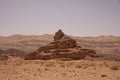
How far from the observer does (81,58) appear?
53.2 meters

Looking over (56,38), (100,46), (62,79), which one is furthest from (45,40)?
(62,79)

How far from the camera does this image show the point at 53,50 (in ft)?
179

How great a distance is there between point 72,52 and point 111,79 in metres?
37.8

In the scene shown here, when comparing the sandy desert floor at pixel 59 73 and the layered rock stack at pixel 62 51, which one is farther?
the layered rock stack at pixel 62 51

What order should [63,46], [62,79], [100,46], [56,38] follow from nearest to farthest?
[62,79]
[63,46]
[56,38]
[100,46]

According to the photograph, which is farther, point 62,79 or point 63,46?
point 63,46

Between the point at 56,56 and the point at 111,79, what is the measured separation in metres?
38.1

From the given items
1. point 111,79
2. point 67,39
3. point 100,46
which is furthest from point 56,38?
point 100,46

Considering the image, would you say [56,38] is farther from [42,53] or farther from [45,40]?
[45,40]

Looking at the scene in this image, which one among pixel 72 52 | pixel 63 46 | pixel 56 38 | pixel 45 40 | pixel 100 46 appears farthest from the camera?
pixel 45 40

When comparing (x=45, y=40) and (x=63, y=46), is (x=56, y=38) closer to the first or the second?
(x=63, y=46)

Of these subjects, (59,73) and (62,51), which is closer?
(59,73)

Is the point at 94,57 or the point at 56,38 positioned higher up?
the point at 56,38

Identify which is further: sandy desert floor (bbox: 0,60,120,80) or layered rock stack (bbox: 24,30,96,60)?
layered rock stack (bbox: 24,30,96,60)
